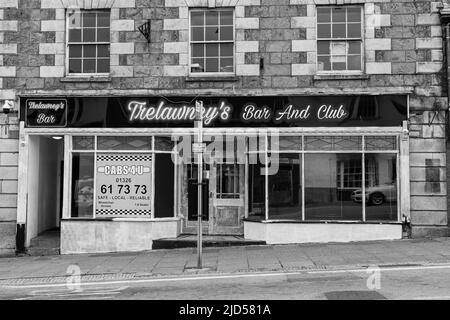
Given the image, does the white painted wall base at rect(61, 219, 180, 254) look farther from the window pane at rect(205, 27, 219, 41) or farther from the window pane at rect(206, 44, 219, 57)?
the window pane at rect(205, 27, 219, 41)

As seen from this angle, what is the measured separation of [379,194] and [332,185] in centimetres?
133

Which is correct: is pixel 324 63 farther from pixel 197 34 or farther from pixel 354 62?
pixel 197 34

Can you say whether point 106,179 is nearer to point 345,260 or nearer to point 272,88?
point 272,88

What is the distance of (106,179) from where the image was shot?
50.1 feet

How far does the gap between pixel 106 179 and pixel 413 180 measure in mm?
8672

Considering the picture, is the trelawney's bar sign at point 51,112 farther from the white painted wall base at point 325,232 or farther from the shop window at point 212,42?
the white painted wall base at point 325,232

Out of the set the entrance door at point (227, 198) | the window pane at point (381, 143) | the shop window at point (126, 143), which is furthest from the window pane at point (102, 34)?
the window pane at point (381, 143)

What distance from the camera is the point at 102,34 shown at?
15.5m

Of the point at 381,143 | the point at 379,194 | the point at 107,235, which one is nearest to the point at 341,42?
the point at 381,143

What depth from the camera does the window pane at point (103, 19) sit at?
15539mm

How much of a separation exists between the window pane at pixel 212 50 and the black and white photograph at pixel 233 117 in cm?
3

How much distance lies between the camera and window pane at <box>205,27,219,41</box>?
50.3ft

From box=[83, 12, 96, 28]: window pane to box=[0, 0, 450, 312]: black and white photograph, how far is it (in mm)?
42

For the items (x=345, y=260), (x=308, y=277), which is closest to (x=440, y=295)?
(x=308, y=277)
